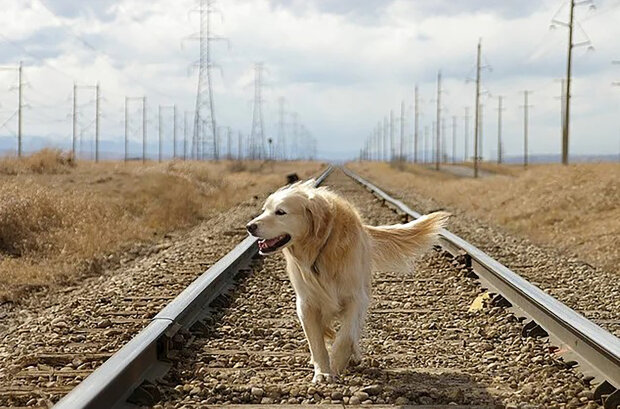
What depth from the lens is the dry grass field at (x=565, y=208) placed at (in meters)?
13.7

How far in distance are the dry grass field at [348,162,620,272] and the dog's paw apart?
679cm

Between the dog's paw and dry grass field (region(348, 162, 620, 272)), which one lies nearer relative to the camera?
the dog's paw

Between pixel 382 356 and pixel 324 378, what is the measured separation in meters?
0.90

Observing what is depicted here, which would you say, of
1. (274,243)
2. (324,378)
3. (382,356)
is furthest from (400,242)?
(324,378)

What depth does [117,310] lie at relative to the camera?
7121mm

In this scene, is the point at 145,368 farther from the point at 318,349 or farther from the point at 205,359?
the point at 318,349

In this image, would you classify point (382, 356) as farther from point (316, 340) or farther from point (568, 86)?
point (568, 86)

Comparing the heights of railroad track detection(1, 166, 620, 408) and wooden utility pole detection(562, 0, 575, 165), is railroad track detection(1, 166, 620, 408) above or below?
below

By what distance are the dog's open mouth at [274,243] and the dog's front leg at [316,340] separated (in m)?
0.38

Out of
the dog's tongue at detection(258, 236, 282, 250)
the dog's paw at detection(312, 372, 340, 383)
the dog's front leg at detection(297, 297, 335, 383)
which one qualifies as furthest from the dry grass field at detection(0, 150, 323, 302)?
the dog's paw at detection(312, 372, 340, 383)

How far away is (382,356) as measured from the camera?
5746mm

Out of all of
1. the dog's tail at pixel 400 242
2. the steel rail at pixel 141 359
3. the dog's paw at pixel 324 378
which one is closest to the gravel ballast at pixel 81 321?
the steel rail at pixel 141 359

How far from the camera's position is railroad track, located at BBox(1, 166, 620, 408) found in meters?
4.54

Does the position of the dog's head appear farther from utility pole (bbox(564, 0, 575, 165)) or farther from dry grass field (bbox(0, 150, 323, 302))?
utility pole (bbox(564, 0, 575, 165))
